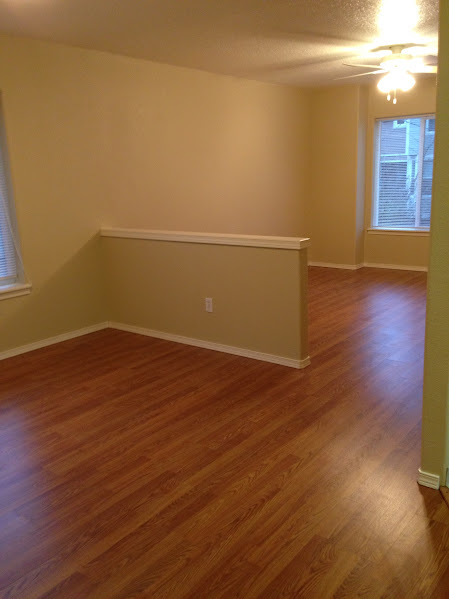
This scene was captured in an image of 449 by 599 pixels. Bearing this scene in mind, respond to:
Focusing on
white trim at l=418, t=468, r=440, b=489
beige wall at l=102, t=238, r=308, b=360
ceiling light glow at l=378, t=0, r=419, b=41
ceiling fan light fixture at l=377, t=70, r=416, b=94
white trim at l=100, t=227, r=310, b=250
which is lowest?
white trim at l=418, t=468, r=440, b=489

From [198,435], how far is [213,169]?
3.71 meters

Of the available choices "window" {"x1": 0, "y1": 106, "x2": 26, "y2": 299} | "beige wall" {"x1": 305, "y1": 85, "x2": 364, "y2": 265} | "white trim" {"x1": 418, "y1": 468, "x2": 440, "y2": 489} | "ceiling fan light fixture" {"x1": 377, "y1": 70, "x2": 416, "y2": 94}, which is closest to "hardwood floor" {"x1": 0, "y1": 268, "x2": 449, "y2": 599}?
"white trim" {"x1": 418, "y1": 468, "x2": 440, "y2": 489}

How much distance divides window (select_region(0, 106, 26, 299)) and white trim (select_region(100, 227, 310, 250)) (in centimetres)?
84

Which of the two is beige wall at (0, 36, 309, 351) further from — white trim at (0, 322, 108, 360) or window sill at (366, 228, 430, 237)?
window sill at (366, 228, 430, 237)

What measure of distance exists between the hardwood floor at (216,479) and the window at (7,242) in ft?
2.10

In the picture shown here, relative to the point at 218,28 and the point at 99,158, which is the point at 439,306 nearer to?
the point at 218,28

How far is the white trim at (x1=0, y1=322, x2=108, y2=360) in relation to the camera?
4332 mm

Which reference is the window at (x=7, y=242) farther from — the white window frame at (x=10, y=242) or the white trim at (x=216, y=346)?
the white trim at (x=216, y=346)

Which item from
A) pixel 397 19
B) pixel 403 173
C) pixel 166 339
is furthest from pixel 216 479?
pixel 403 173

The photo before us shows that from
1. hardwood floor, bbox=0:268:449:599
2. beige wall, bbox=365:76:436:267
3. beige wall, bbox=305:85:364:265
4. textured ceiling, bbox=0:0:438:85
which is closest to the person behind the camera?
hardwood floor, bbox=0:268:449:599

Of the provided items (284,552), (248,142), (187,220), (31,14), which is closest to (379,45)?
(248,142)

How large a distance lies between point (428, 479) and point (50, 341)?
3.36 meters

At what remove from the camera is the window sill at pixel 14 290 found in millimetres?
4223

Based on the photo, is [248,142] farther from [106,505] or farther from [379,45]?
[106,505]
